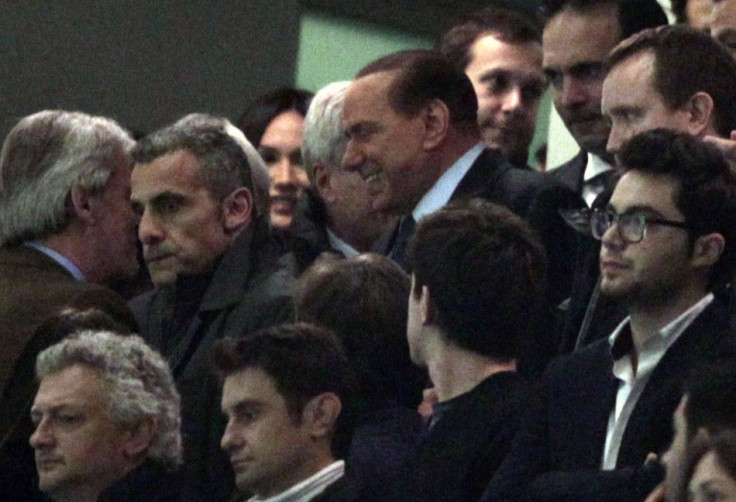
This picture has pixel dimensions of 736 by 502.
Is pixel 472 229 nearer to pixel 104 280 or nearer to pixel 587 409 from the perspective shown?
pixel 587 409

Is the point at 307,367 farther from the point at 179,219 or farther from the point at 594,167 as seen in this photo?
the point at 594,167

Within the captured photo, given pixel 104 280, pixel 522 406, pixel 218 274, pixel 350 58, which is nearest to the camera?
pixel 522 406

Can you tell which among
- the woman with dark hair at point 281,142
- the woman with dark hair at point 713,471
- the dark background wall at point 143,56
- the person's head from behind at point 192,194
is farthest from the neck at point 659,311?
the dark background wall at point 143,56

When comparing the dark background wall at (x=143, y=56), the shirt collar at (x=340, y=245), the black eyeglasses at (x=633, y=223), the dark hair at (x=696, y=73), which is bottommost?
the dark background wall at (x=143, y=56)

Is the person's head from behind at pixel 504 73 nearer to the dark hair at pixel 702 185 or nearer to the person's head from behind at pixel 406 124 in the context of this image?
the person's head from behind at pixel 406 124

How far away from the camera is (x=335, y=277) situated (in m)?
4.93

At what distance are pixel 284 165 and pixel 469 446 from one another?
97.4 inches

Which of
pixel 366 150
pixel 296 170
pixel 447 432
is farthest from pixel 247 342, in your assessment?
pixel 296 170

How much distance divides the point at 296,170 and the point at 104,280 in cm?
107

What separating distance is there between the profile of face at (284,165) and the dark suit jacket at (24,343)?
4.37 ft

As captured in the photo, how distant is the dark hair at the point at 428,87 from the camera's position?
18.4ft

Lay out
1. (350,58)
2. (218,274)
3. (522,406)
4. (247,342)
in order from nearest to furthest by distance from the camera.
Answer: (522,406) → (247,342) → (218,274) → (350,58)

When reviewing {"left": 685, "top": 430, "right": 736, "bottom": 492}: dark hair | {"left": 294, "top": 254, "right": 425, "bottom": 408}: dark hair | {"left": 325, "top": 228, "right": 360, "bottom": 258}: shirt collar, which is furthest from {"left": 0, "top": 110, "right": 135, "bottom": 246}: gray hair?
{"left": 685, "top": 430, "right": 736, "bottom": 492}: dark hair

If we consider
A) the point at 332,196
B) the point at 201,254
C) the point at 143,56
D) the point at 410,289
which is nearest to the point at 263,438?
the point at 410,289
